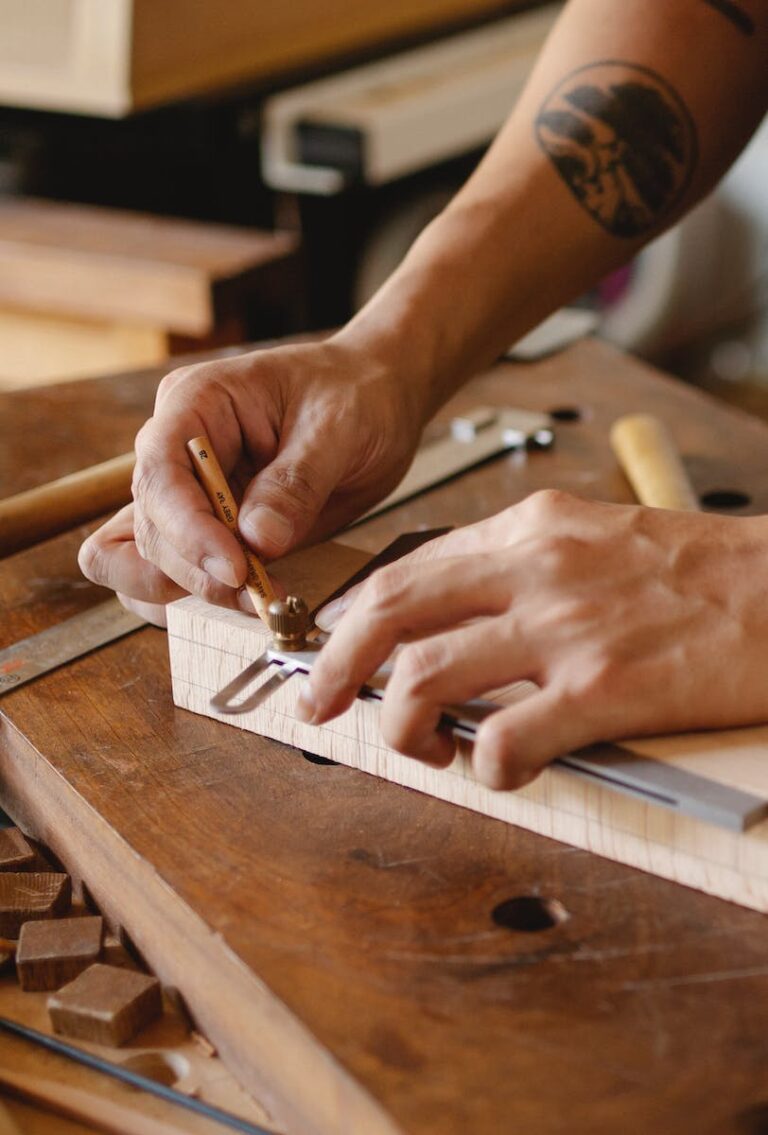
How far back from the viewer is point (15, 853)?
0.96m

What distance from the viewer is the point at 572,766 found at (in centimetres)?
82

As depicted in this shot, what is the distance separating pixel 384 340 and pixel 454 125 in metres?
1.96

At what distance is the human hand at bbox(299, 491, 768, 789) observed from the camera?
2.63 feet

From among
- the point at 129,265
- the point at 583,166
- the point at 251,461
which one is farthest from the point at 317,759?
the point at 129,265

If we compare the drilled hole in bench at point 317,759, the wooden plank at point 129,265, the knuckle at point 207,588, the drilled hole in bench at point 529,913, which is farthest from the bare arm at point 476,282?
the wooden plank at point 129,265

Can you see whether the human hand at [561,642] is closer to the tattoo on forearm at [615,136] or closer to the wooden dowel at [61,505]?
the wooden dowel at [61,505]

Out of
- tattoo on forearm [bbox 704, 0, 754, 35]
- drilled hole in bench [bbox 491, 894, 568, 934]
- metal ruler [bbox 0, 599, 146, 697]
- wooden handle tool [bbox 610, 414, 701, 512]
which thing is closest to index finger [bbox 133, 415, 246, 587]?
metal ruler [bbox 0, 599, 146, 697]

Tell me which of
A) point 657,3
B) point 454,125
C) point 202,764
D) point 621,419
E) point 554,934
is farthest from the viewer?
point 454,125

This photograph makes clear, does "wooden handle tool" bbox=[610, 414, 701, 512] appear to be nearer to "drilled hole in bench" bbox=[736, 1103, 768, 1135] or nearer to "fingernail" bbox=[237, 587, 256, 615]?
"fingernail" bbox=[237, 587, 256, 615]

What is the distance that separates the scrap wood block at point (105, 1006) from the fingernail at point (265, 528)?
1.19 ft

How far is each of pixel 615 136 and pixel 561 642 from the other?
82 cm

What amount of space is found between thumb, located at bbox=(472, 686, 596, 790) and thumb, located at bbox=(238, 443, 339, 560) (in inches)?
12.4

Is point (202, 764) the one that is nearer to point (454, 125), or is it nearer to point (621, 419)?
point (621, 419)

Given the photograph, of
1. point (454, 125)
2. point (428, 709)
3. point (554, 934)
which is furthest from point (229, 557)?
point (454, 125)
